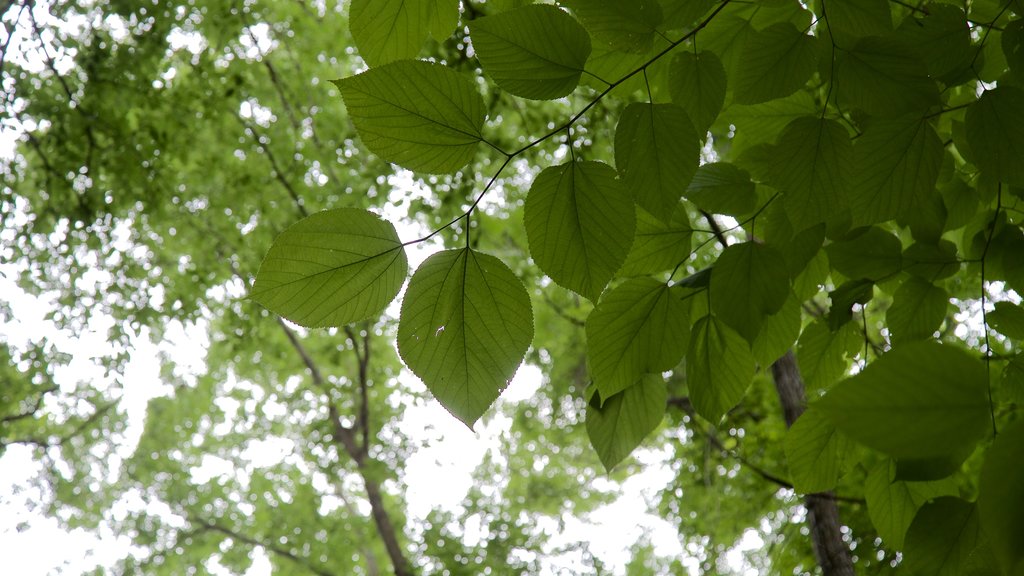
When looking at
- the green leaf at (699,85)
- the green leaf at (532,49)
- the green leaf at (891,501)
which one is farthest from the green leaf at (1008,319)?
the green leaf at (532,49)

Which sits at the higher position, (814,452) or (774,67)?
(774,67)

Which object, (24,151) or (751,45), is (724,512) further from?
(24,151)

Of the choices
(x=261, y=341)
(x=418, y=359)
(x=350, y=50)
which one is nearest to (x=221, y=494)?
(x=261, y=341)

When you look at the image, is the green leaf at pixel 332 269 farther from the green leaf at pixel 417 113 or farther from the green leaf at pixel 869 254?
the green leaf at pixel 869 254

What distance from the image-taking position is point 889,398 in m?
0.23

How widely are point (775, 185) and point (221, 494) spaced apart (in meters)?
6.84

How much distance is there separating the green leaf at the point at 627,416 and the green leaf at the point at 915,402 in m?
0.36

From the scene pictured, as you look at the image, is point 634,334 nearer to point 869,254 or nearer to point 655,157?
point 655,157

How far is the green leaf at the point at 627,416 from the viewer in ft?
1.94

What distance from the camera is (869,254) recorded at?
2.22 ft

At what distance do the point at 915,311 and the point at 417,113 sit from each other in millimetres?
555

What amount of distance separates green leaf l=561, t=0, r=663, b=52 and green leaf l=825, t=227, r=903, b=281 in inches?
13.9

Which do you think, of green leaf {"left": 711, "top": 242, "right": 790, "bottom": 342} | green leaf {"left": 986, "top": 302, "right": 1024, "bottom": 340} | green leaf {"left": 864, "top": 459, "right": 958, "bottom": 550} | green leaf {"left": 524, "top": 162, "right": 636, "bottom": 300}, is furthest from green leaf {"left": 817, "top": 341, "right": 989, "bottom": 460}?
green leaf {"left": 986, "top": 302, "right": 1024, "bottom": 340}

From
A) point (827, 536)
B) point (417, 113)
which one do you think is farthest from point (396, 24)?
point (827, 536)
